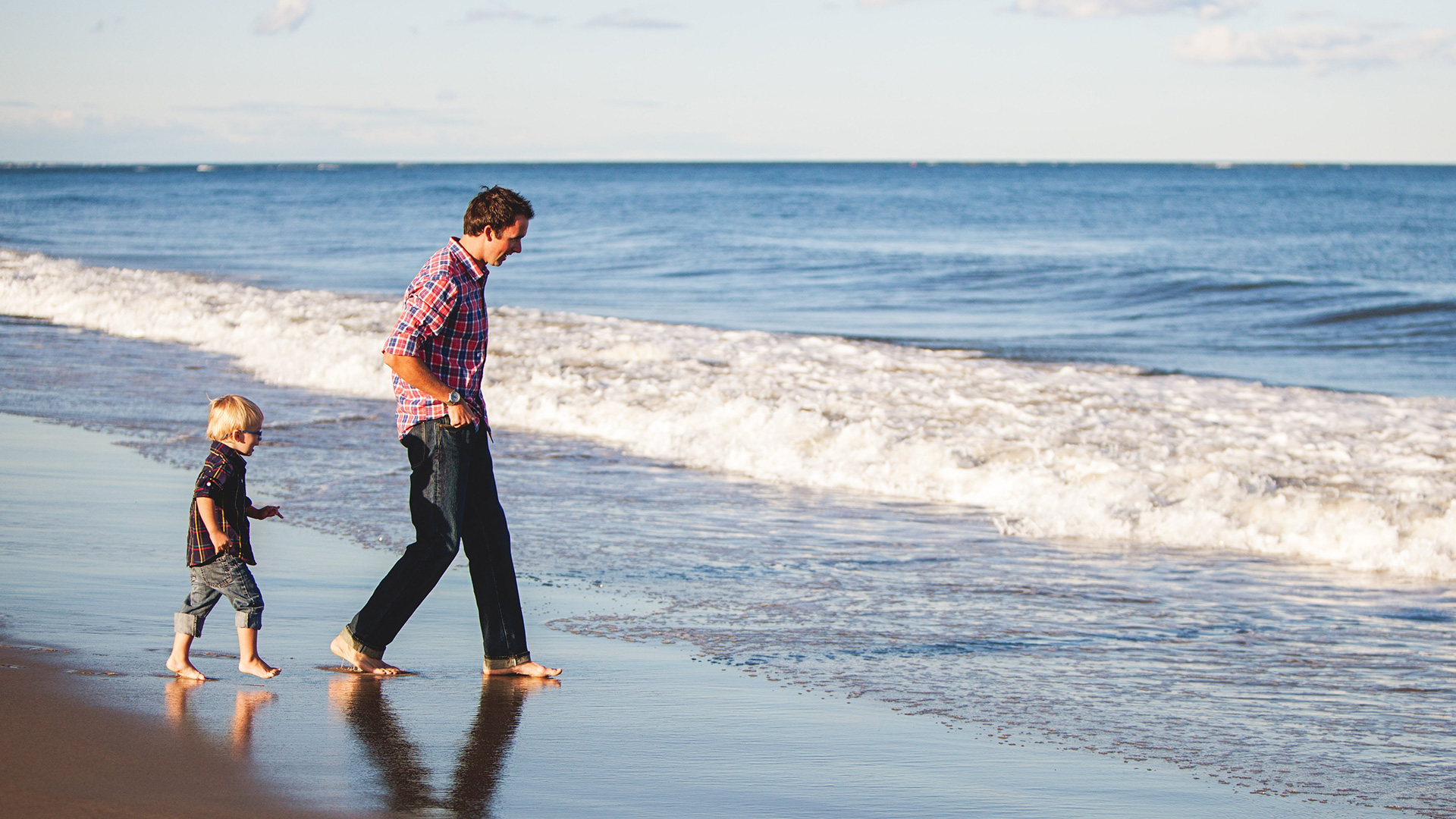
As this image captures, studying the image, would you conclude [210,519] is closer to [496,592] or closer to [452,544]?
[452,544]

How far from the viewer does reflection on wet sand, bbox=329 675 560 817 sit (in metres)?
3.51

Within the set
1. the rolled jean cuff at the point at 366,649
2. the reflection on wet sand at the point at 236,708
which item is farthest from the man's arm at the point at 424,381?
the reflection on wet sand at the point at 236,708

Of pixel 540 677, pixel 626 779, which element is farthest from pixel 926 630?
pixel 626 779

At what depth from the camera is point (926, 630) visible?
5605mm

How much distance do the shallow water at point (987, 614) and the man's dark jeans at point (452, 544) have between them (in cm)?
33

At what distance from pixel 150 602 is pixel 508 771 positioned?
2376 millimetres

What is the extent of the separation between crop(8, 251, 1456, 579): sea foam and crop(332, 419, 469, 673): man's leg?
4312 mm

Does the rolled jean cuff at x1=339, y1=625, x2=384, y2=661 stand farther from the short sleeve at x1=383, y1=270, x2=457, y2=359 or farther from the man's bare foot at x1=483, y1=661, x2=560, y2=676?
the short sleeve at x1=383, y1=270, x2=457, y2=359

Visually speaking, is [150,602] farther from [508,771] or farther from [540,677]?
[508,771]

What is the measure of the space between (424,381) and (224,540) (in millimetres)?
809

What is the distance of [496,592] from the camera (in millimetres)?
4734

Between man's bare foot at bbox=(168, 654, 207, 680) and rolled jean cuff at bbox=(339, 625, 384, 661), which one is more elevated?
rolled jean cuff at bbox=(339, 625, 384, 661)

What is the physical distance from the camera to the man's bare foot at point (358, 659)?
4578 millimetres

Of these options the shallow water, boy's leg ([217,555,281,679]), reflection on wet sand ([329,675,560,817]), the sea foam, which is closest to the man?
reflection on wet sand ([329,675,560,817])
